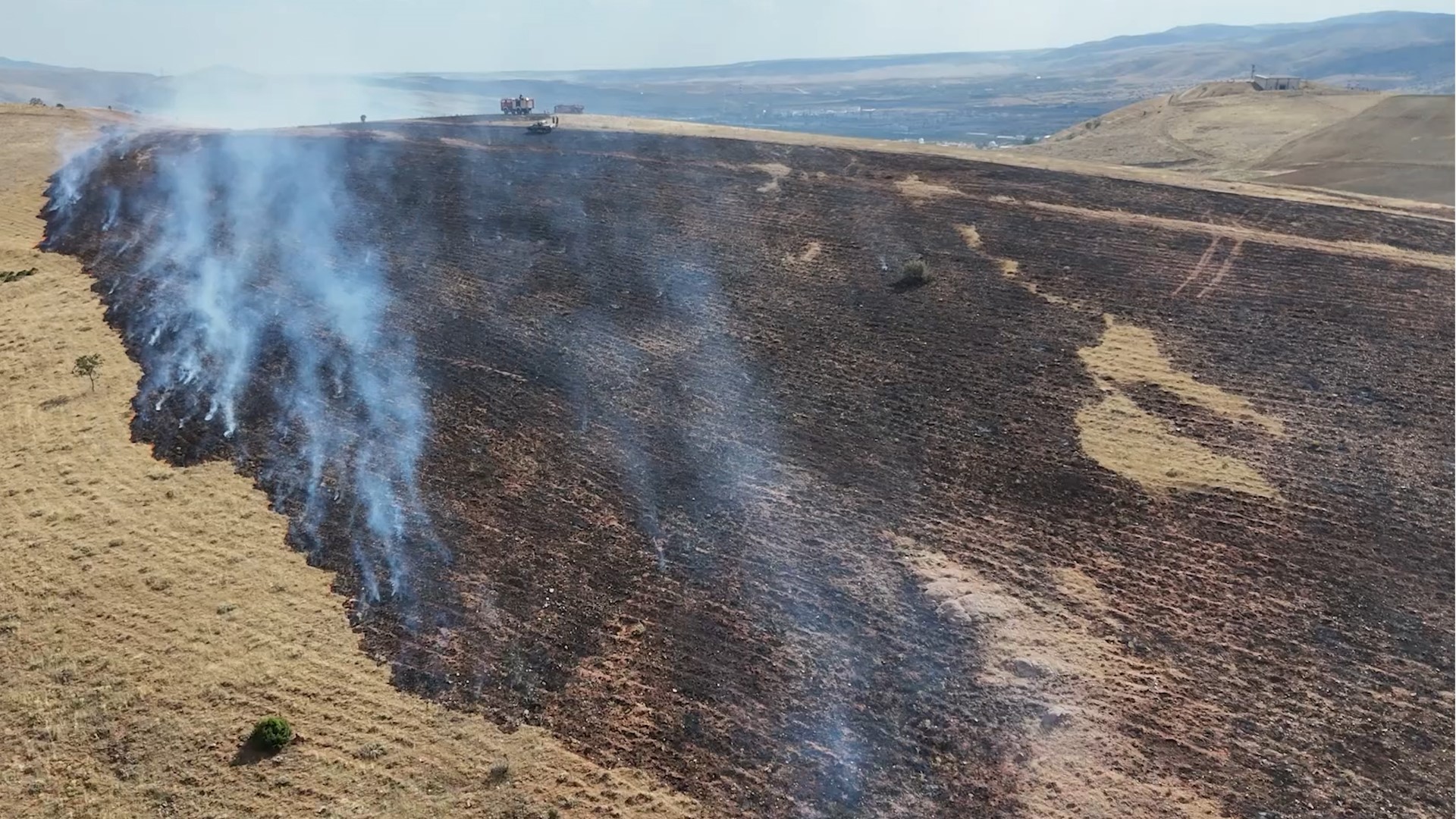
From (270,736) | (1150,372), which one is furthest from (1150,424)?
(270,736)

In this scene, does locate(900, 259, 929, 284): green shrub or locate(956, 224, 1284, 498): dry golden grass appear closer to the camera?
locate(956, 224, 1284, 498): dry golden grass

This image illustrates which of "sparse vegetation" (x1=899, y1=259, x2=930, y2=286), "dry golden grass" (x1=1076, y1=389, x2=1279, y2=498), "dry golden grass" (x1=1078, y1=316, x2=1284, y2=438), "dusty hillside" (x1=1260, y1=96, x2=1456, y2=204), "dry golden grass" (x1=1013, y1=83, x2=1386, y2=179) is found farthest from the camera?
"dry golden grass" (x1=1013, y1=83, x2=1386, y2=179)

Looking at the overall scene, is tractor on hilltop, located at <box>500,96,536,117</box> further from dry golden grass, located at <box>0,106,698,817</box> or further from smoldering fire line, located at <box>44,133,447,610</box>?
dry golden grass, located at <box>0,106,698,817</box>

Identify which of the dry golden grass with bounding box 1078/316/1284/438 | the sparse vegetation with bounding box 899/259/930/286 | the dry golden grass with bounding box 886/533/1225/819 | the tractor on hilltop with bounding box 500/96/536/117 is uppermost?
the tractor on hilltop with bounding box 500/96/536/117

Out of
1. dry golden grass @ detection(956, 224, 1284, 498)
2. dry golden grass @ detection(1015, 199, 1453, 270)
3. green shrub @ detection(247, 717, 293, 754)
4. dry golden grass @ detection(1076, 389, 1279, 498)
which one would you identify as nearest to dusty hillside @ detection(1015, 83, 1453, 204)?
dry golden grass @ detection(1015, 199, 1453, 270)

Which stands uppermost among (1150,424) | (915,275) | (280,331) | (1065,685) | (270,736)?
(915,275)

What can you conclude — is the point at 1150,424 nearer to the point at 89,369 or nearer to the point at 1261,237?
the point at 1261,237

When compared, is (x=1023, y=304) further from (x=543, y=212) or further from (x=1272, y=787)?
(x=543, y=212)

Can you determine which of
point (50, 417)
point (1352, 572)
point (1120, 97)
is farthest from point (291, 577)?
point (1120, 97)
